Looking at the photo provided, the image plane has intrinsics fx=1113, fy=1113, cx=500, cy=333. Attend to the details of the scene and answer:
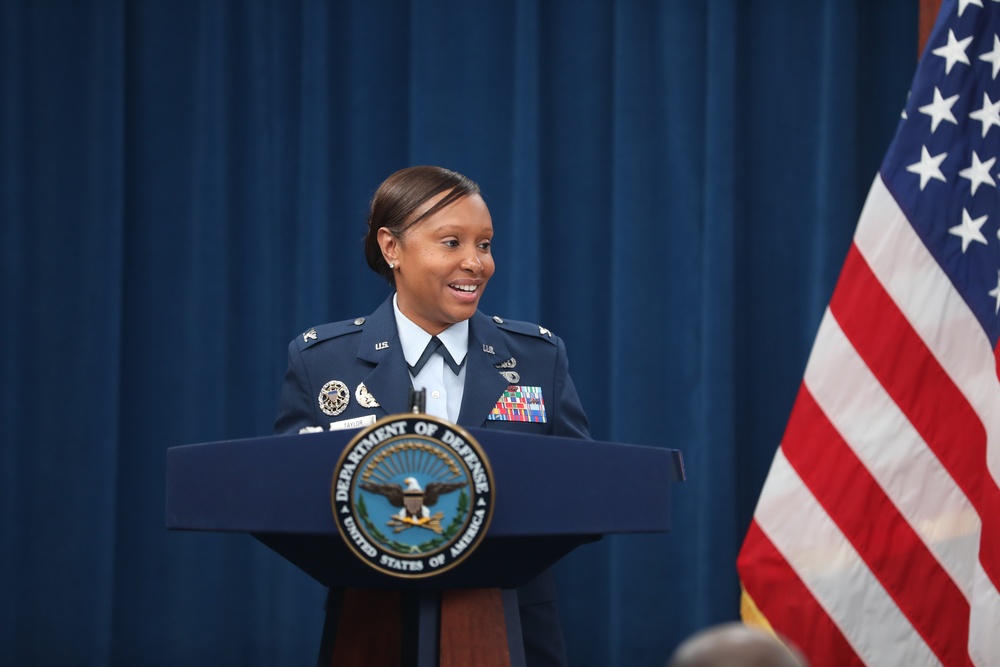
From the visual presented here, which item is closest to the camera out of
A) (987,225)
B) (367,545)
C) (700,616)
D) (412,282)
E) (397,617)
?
(367,545)

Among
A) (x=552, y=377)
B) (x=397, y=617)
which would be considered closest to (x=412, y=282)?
Answer: (x=552, y=377)

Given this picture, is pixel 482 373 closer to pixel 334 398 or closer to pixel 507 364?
pixel 507 364

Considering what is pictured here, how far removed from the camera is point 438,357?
1.88m

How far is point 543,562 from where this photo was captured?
1.47 metres

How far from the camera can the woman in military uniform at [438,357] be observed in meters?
1.82

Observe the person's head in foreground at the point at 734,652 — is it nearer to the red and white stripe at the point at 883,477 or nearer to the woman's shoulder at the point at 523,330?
the woman's shoulder at the point at 523,330

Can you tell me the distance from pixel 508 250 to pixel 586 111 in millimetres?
534

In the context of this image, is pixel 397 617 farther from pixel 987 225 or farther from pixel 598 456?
pixel 987 225

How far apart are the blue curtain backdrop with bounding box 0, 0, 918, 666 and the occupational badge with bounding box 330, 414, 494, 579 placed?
2.19 meters

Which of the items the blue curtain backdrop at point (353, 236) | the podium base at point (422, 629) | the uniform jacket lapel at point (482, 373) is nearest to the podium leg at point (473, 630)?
the podium base at point (422, 629)

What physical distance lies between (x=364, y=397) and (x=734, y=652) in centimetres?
128

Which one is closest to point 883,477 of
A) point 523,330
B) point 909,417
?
point 909,417

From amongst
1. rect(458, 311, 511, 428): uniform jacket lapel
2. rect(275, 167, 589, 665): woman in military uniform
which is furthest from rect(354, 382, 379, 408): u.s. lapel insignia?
rect(458, 311, 511, 428): uniform jacket lapel

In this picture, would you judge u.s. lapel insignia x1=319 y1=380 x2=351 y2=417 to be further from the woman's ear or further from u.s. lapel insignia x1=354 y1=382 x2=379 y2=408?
the woman's ear
